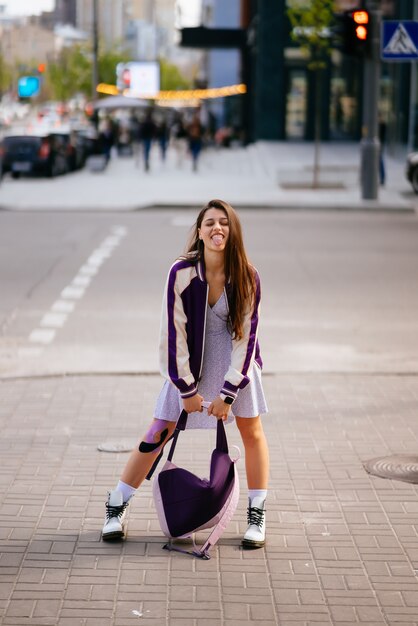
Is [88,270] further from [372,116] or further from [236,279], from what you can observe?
[372,116]

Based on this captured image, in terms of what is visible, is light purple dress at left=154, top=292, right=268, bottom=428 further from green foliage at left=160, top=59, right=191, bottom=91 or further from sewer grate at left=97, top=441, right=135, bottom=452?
green foliage at left=160, top=59, right=191, bottom=91

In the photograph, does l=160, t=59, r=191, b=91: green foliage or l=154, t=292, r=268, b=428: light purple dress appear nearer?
l=154, t=292, r=268, b=428: light purple dress

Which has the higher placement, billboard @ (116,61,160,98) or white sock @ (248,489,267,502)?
billboard @ (116,61,160,98)

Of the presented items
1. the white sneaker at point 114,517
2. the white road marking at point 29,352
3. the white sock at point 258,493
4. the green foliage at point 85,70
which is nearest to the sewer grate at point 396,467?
the white sock at point 258,493

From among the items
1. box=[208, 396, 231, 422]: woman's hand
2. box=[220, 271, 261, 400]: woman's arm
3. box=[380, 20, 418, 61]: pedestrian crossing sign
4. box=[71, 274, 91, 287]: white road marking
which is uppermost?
box=[380, 20, 418, 61]: pedestrian crossing sign

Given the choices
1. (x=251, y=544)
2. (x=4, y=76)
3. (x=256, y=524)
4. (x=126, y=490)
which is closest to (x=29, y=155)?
(x=126, y=490)

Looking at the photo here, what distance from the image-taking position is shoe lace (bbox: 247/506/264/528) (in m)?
5.99

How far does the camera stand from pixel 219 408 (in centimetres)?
573

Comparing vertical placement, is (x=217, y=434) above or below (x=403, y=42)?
below

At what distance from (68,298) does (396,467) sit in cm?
733

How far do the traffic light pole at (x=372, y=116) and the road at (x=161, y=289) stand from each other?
2.99 metres

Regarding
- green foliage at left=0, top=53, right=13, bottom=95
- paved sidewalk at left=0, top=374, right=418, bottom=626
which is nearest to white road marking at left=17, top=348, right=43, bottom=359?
paved sidewalk at left=0, top=374, right=418, bottom=626

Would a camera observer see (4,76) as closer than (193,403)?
No

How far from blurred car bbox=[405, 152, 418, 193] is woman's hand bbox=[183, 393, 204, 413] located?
23183 millimetres
